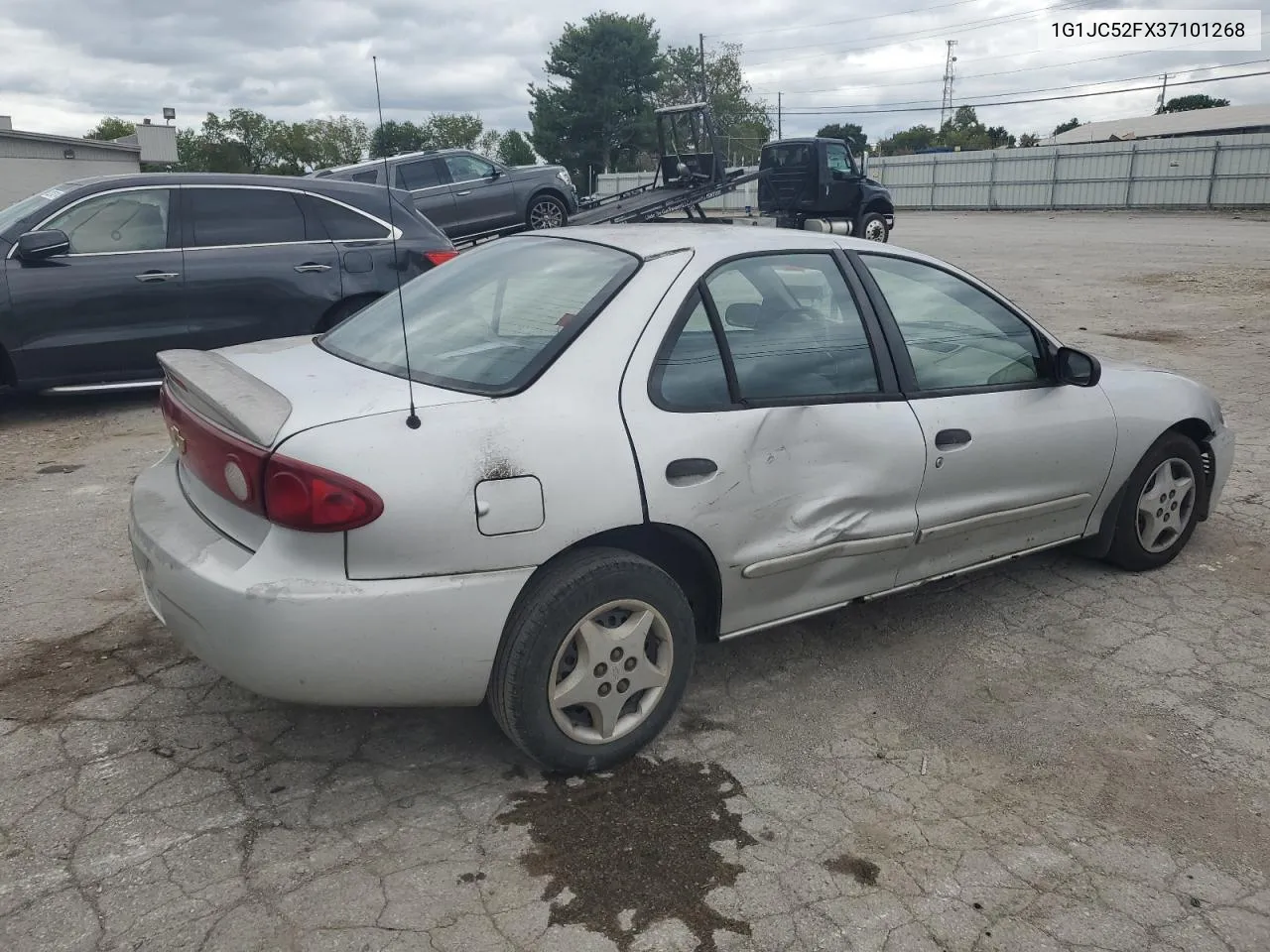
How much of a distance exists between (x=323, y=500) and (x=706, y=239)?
1.59m

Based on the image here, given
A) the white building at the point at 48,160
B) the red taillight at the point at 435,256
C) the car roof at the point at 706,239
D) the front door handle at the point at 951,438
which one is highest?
the white building at the point at 48,160

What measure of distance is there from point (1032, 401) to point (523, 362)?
2.01 metres

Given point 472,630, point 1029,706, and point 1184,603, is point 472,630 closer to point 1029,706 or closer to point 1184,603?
point 1029,706

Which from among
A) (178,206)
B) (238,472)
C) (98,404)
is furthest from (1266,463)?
(98,404)

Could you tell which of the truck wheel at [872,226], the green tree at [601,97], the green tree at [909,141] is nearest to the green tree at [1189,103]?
the green tree at [909,141]

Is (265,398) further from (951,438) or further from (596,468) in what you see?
(951,438)

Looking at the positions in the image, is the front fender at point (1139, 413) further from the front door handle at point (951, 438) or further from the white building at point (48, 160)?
the white building at point (48, 160)

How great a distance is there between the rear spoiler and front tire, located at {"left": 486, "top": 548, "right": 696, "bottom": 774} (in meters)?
0.80

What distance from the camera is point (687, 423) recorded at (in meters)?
2.96

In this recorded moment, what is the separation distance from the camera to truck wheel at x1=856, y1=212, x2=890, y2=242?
64.2 feet

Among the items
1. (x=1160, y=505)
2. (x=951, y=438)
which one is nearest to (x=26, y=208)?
(x=951, y=438)

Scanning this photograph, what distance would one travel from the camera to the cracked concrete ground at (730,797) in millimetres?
2365

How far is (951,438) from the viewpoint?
11.6ft

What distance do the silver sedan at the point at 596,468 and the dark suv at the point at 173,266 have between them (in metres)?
4.03
